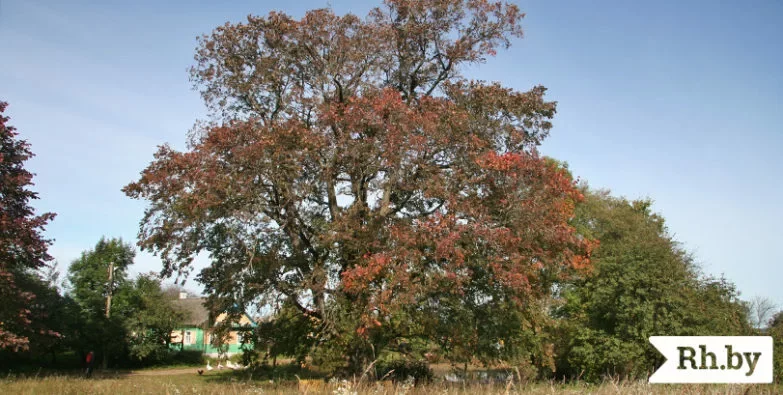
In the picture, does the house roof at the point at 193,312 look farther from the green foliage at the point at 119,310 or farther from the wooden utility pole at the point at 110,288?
the wooden utility pole at the point at 110,288

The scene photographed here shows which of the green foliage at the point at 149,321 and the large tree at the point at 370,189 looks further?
the green foliage at the point at 149,321

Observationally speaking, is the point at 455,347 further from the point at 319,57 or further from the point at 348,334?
the point at 319,57

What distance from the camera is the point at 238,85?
1838 cm

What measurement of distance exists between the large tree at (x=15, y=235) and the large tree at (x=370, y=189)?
7512 millimetres

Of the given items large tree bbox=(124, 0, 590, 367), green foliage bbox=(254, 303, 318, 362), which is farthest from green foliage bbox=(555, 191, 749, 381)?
green foliage bbox=(254, 303, 318, 362)

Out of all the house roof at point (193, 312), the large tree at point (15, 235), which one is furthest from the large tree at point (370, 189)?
the house roof at point (193, 312)

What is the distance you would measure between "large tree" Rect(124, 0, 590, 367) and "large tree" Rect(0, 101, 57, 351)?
24.6ft

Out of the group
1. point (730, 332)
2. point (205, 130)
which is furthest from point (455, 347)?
point (730, 332)

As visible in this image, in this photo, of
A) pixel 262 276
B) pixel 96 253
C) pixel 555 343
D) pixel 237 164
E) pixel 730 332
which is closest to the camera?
pixel 237 164

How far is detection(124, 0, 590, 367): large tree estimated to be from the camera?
49.1 feet

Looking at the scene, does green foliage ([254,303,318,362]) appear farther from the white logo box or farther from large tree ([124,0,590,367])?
the white logo box

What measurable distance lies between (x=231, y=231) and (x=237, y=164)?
5.88 ft

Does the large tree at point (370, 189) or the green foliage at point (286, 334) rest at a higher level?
the large tree at point (370, 189)

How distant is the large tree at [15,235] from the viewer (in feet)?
66.4
